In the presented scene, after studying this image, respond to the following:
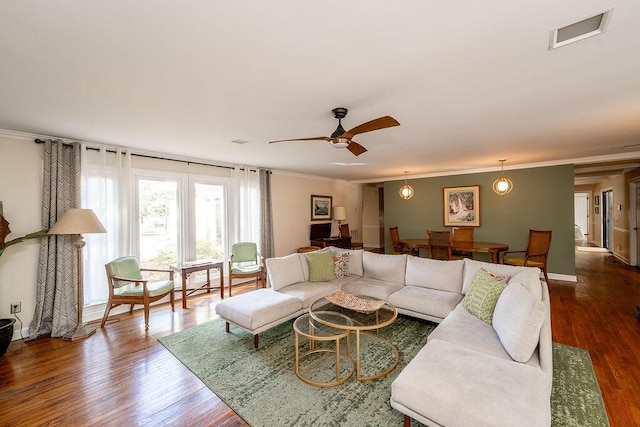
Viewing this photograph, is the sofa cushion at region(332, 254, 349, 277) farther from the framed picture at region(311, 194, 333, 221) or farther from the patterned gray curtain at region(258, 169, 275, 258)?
the framed picture at region(311, 194, 333, 221)

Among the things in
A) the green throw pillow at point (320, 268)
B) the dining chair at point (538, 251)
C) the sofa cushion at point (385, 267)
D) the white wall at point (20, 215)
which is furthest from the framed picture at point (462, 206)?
the white wall at point (20, 215)

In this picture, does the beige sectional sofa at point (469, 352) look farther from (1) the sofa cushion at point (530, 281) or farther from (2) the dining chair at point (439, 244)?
(2) the dining chair at point (439, 244)

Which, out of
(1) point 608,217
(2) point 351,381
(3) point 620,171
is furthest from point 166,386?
(1) point 608,217

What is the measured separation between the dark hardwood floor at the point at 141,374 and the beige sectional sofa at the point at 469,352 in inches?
29.4

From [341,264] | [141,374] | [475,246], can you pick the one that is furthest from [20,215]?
[475,246]

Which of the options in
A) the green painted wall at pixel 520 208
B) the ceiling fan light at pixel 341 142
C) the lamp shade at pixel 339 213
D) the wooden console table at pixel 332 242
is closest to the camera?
the ceiling fan light at pixel 341 142

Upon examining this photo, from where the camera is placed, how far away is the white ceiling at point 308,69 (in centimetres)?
131

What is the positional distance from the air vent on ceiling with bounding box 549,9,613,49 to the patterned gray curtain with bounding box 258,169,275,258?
4.85 metres

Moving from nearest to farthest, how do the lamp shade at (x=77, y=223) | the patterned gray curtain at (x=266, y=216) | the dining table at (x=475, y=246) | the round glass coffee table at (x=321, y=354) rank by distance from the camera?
the round glass coffee table at (x=321, y=354) → the lamp shade at (x=77, y=223) → the dining table at (x=475, y=246) → the patterned gray curtain at (x=266, y=216)

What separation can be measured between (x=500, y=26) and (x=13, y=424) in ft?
12.9

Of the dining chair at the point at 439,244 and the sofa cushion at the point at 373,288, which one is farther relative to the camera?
the dining chair at the point at 439,244

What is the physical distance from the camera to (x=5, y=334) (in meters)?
2.78

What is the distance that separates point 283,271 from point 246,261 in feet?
5.14

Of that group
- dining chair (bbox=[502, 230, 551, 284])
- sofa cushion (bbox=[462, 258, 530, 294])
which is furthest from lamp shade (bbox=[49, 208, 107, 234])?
dining chair (bbox=[502, 230, 551, 284])
